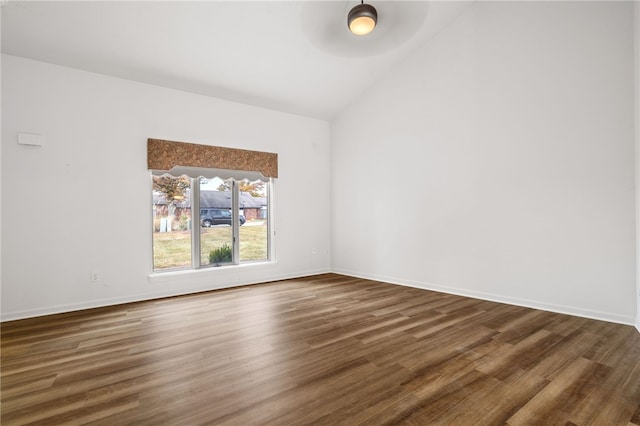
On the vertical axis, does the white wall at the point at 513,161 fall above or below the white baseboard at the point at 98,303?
above

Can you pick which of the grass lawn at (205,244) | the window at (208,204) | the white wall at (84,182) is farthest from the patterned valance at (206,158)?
the grass lawn at (205,244)

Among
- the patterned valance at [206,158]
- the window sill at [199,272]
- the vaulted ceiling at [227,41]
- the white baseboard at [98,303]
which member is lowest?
the white baseboard at [98,303]

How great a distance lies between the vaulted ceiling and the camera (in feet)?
10.8

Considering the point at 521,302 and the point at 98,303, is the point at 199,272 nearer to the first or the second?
the point at 98,303

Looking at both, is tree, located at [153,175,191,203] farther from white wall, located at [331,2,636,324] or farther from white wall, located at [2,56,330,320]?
white wall, located at [331,2,636,324]

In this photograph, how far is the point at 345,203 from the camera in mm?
6102

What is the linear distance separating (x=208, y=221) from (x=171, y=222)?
0.56 m

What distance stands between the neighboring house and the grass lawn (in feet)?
0.73

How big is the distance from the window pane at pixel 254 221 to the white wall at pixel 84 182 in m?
0.49

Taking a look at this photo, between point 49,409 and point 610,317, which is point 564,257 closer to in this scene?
point 610,317

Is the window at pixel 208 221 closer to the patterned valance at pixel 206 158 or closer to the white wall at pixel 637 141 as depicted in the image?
the patterned valance at pixel 206 158

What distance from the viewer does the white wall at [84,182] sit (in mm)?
3541

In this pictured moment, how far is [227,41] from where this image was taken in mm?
3926

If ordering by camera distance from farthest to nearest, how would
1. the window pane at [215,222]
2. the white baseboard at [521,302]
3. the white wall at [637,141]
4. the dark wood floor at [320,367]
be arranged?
1. the window pane at [215,222]
2. the white baseboard at [521,302]
3. the white wall at [637,141]
4. the dark wood floor at [320,367]
